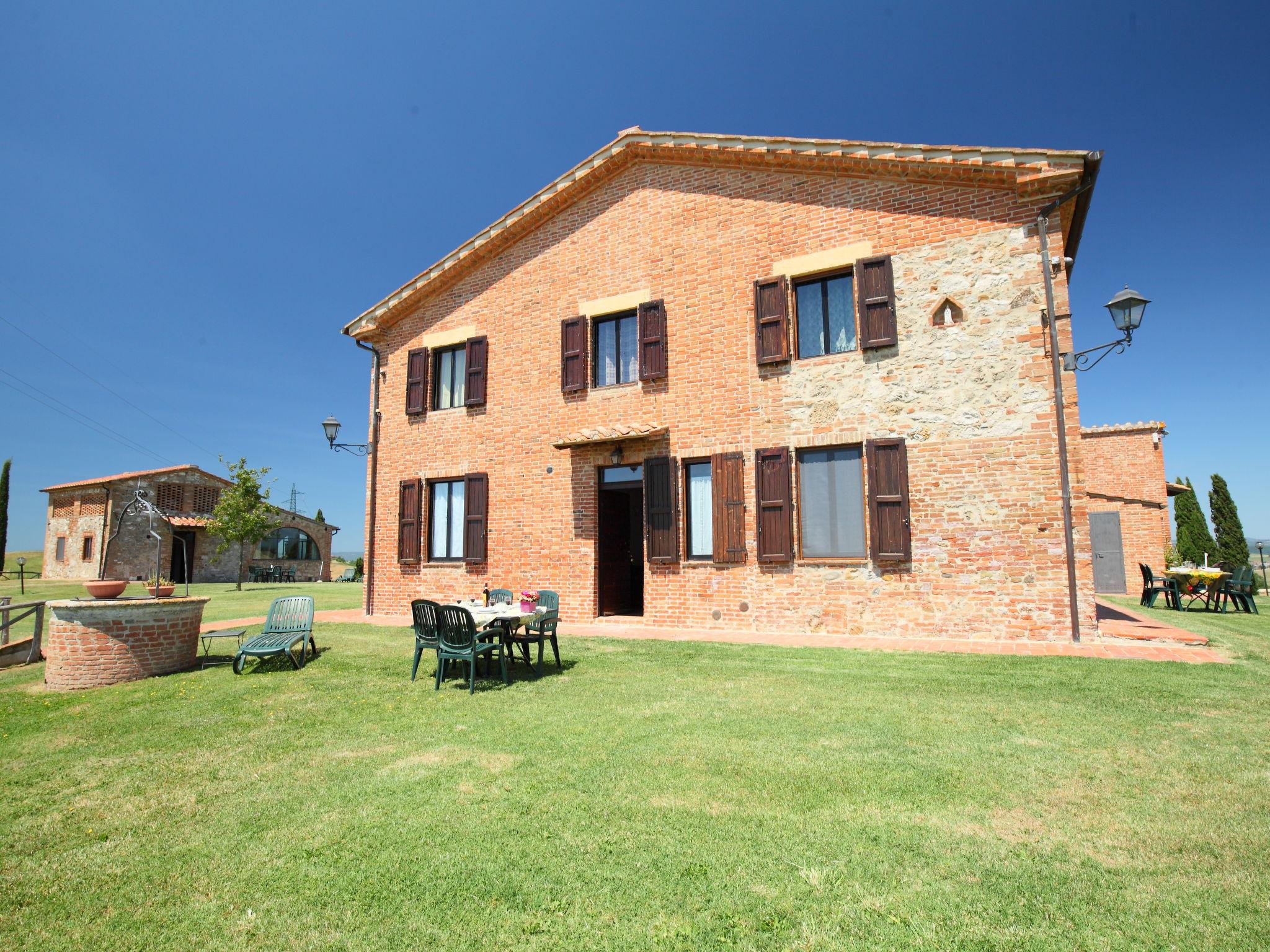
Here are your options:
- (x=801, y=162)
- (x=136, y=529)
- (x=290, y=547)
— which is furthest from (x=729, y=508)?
(x=290, y=547)

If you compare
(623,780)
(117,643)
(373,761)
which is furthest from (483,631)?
(117,643)

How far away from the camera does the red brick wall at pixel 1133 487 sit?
1698 cm

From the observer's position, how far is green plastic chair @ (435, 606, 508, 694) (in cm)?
629

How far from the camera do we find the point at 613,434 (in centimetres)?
1053

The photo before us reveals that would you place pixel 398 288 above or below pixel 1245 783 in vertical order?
above

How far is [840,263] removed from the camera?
31.1 ft

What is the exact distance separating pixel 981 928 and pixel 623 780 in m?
1.98

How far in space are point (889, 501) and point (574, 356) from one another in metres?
6.18

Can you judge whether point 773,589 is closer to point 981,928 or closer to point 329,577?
point 981,928

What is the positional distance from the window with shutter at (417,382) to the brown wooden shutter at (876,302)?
8.95m

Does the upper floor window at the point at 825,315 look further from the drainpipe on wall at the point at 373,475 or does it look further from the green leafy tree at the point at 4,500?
the green leafy tree at the point at 4,500

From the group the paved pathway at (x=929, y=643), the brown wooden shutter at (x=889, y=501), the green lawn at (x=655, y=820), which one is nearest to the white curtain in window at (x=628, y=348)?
the brown wooden shutter at (x=889, y=501)

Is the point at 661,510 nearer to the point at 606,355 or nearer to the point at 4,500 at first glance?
the point at 606,355

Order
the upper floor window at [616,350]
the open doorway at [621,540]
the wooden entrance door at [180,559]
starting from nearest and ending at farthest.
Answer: the open doorway at [621,540], the upper floor window at [616,350], the wooden entrance door at [180,559]
